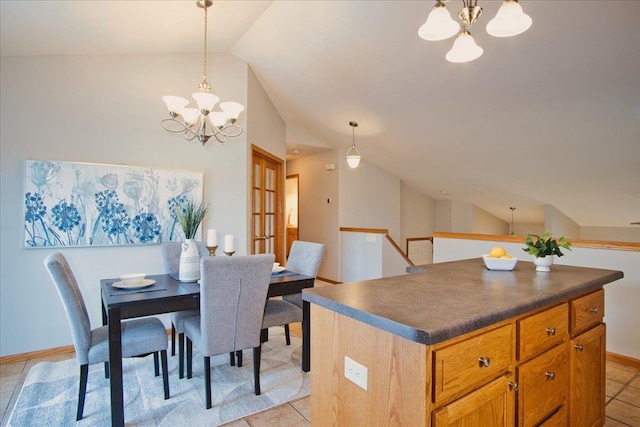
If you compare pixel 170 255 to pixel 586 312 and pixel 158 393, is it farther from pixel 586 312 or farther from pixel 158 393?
pixel 586 312

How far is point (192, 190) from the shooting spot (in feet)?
11.9

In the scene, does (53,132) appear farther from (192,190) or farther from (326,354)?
(326,354)

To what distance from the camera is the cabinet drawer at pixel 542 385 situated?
1.33 metres

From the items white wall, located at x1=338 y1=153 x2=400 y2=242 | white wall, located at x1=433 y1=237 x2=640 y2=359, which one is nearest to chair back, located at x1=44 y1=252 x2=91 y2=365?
white wall, located at x1=433 y1=237 x2=640 y2=359

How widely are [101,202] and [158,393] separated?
1.80 metres

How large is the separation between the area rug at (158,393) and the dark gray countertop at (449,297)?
4.38ft

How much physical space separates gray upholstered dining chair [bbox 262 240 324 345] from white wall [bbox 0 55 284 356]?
96 cm

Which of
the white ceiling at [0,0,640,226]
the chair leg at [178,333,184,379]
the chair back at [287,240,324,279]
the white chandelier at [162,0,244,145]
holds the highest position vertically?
the white ceiling at [0,0,640,226]

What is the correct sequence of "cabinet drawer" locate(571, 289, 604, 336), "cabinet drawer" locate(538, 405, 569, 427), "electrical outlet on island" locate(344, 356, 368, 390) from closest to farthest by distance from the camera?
1. "electrical outlet on island" locate(344, 356, 368, 390)
2. "cabinet drawer" locate(538, 405, 569, 427)
3. "cabinet drawer" locate(571, 289, 604, 336)

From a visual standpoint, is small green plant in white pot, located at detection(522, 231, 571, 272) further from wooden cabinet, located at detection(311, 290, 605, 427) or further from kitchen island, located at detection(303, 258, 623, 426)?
wooden cabinet, located at detection(311, 290, 605, 427)

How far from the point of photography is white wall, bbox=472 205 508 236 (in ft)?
24.0

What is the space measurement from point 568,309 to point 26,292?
390 cm

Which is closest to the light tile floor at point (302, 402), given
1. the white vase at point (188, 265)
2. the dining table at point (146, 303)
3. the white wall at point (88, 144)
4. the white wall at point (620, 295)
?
the white wall at point (620, 295)

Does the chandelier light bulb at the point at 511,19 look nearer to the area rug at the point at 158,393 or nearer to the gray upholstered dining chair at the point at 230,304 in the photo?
the gray upholstered dining chair at the point at 230,304
